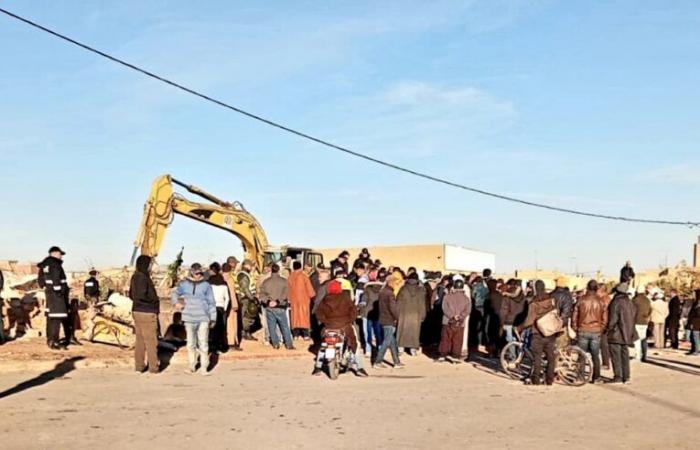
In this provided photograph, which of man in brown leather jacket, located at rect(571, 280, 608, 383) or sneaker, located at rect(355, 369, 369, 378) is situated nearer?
man in brown leather jacket, located at rect(571, 280, 608, 383)

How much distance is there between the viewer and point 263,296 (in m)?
19.3

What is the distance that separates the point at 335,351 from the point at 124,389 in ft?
12.1

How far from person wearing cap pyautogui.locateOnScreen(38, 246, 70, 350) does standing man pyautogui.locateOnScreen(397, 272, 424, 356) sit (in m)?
7.03

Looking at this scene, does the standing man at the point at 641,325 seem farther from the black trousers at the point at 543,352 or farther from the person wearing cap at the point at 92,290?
the person wearing cap at the point at 92,290

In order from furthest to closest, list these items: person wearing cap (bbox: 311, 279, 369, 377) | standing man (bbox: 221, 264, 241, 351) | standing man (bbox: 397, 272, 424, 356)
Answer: standing man (bbox: 397, 272, 424, 356)
standing man (bbox: 221, 264, 241, 351)
person wearing cap (bbox: 311, 279, 369, 377)

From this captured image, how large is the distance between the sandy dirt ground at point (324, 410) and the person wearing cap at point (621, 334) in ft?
1.14

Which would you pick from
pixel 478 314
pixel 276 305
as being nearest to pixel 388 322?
pixel 276 305

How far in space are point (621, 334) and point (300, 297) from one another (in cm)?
751

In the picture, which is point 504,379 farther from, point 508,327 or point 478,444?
point 478,444

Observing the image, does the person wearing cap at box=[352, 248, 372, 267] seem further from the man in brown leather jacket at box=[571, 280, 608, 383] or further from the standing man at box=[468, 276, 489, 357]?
the man in brown leather jacket at box=[571, 280, 608, 383]

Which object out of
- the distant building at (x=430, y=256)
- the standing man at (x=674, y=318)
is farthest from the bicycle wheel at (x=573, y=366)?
the distant building at (x=430, y=256)

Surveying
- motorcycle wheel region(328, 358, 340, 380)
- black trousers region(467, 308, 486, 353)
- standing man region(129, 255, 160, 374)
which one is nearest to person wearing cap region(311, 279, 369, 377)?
motorcycle wheel region(328, 358, 340, 380)

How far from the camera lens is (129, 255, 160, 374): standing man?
15.1m

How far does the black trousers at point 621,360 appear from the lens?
15625 millimetres
